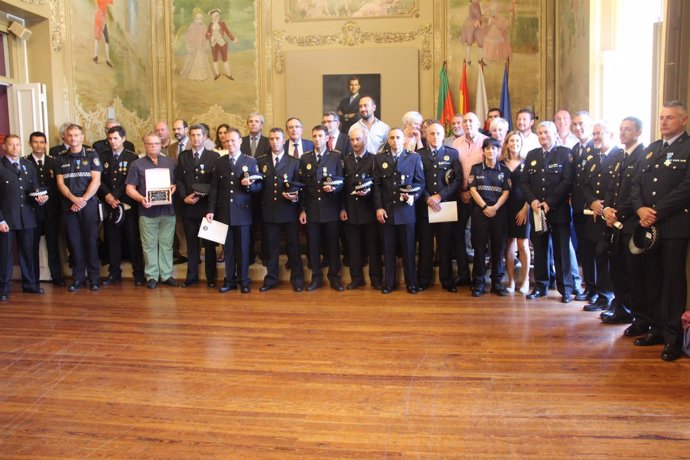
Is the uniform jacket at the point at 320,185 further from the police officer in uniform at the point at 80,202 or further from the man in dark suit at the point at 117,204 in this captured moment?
the police officer in uniform at the point at 80,202

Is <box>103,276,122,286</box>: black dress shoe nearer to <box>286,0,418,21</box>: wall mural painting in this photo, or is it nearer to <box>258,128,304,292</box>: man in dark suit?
<box>258,128,304,292</box>: man in dark suit

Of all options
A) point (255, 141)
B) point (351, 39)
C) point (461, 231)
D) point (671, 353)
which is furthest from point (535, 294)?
point (351, 39)

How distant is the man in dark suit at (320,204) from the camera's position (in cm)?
685

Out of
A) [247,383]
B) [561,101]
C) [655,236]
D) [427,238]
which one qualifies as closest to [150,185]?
[427,238]

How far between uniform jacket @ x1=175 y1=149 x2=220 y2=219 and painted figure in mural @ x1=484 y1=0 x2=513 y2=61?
564cm

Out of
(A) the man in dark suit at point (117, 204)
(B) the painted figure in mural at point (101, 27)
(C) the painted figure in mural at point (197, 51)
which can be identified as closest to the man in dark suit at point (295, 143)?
(A) the man in dark suit at point (117, 204)

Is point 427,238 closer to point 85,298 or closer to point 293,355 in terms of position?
point 293,355

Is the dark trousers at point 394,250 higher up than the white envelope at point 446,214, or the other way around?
the white envelope at point 446,214

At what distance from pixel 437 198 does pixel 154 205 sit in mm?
3092

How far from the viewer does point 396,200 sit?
668 cm

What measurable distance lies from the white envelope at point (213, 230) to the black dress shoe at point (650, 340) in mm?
4080

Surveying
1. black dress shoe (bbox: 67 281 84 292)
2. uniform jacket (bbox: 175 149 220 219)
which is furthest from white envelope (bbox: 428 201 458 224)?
black dress shoe (bbox: 67 281 84 292)

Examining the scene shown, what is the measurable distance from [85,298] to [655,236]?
5355mm

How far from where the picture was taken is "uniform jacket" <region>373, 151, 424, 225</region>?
21.8ft
